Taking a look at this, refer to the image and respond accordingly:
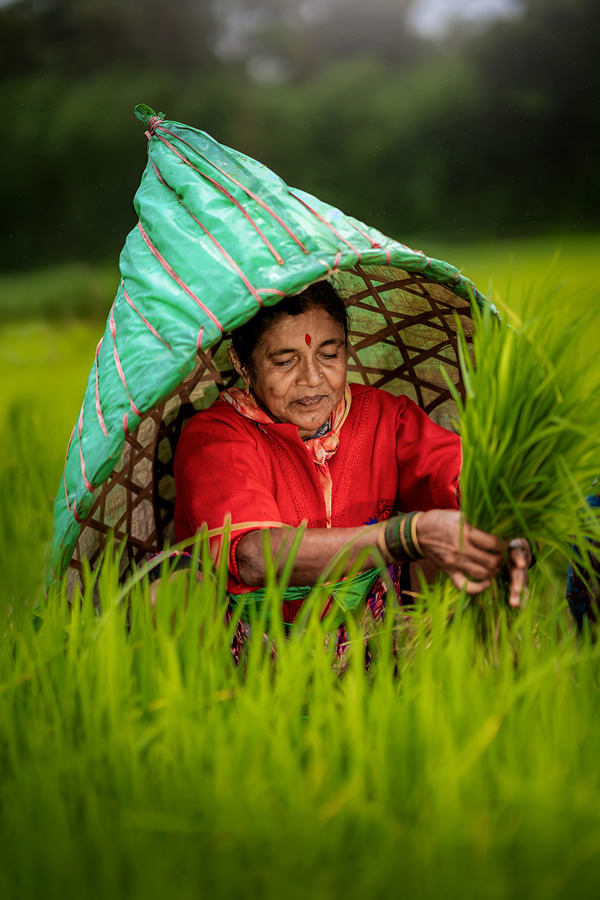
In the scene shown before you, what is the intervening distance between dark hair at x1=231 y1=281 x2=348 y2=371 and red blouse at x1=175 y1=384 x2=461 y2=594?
150mm

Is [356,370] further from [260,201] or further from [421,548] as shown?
[421,548]

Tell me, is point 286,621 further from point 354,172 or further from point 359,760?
point 354,172

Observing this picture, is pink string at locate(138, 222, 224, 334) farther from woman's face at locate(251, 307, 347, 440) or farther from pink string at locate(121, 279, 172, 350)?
woman's face at locate(251, 307, 347, 440)

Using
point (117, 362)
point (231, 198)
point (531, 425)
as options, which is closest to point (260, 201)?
point (231, 198)

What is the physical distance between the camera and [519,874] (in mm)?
957

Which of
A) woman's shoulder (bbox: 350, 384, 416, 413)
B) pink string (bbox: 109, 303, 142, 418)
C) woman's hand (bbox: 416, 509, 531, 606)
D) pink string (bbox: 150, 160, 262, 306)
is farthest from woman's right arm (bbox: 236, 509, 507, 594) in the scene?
woman's shoulder (bbox: 350, 384, 416, 413)

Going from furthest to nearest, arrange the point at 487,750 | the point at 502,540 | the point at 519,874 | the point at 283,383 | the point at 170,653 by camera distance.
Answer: the point at 283,383
the point at 502,540
the point at 170,653
the point at 487,750
the point at 519,874

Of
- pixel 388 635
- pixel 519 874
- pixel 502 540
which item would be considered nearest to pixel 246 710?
pixel 388 635

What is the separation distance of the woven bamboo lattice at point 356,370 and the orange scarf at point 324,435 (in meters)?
0.25

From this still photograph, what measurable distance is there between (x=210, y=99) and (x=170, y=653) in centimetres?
876

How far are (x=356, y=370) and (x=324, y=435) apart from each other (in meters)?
0.53

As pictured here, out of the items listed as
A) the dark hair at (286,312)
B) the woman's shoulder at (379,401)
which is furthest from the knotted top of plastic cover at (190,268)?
the woman's shoulder at (379,401)

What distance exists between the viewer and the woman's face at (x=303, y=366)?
5.82ft

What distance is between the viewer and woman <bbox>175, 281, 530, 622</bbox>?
1.61 meters
